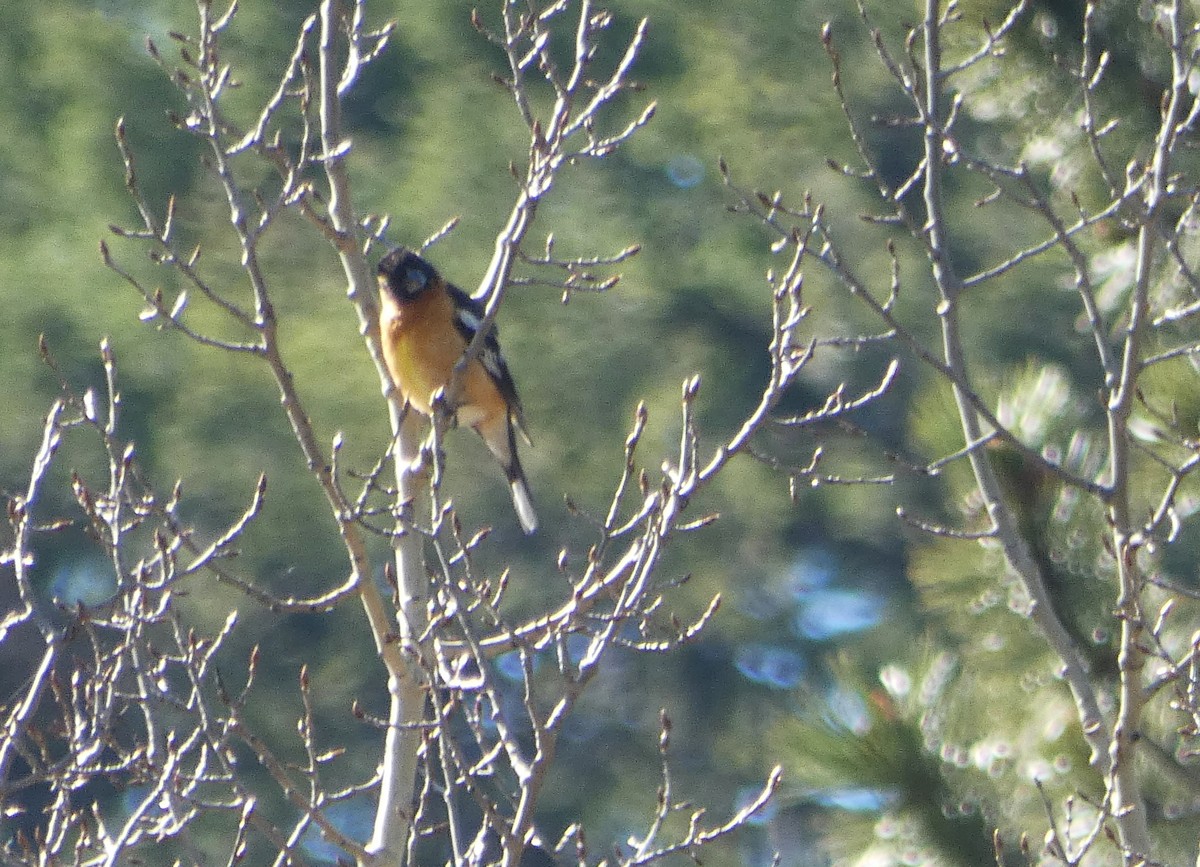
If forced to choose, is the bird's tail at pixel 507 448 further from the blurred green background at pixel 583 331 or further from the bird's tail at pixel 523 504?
the blurred green background at pixel 583 331

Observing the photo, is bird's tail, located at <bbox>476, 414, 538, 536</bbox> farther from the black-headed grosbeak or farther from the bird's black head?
the bird's black head

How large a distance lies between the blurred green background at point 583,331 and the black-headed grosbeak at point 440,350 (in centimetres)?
245

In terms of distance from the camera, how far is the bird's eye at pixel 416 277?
481cm

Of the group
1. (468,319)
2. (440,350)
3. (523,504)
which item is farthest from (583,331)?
(440,350)

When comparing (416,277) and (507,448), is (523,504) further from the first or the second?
(416,277)

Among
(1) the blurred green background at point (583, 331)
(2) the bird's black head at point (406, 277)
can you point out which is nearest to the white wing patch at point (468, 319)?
(2) the bird's black head at point (406, 277)

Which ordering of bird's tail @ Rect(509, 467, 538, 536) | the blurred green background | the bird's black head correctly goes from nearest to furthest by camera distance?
the bird's black head → bird's tail @ Rect(509, 467, 538, 536) → the blurred green background

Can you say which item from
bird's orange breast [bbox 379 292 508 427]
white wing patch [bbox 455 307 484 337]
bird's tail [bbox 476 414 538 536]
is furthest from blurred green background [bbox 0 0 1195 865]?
bird's orange breast [bbox 379 292 508 427]

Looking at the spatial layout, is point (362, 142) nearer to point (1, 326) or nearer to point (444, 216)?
point (444, 216)

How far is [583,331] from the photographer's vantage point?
842 cm

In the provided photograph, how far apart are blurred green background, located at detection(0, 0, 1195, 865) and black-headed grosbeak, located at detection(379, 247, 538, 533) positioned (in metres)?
2.45

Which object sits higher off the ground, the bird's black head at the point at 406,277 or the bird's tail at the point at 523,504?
the bird's black head at the point at 406,277

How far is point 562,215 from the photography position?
853 centimetres

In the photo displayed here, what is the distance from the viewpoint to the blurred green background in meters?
7.96
